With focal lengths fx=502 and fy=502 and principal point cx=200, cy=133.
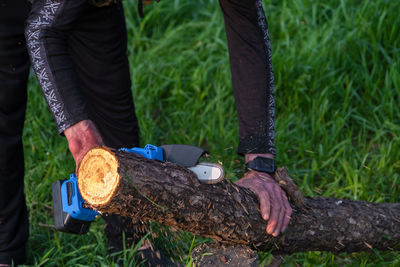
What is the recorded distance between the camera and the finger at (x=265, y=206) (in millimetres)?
1862

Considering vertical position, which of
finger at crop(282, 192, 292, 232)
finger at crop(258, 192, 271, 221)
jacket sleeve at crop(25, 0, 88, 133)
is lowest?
finger at crop(282, 192, 292, 232)

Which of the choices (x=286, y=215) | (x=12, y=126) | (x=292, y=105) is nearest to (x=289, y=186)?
(x=286, y=215)

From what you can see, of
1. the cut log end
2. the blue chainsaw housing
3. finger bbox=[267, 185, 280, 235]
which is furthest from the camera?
finger bbox=[267, 185, 280, 235]

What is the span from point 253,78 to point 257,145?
0.90 feet

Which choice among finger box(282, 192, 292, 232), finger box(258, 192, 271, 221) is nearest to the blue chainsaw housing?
finger box(258, 192, 271, 221)

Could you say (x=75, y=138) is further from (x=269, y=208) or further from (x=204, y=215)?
(x=269, y=208)

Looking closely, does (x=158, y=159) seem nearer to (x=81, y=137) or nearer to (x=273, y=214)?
(x=81, y=137)

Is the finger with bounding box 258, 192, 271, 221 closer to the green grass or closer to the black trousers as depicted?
the green grass

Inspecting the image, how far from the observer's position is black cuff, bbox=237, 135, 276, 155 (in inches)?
80.1

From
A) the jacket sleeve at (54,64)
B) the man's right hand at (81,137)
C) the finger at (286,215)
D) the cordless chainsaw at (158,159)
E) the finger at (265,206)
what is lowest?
the finger at (286,215)

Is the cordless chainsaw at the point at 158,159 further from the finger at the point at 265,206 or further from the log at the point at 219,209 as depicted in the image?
the finger at the point at 265,206

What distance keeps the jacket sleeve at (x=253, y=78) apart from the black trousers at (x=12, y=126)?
89cm

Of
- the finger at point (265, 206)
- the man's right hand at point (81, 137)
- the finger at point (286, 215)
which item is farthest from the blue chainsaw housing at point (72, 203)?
the finger at point (286, 215)

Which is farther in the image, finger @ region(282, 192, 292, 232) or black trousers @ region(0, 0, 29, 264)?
black trousers @ region(0, 0, 29, 264)
